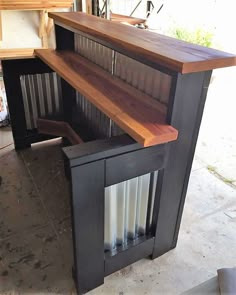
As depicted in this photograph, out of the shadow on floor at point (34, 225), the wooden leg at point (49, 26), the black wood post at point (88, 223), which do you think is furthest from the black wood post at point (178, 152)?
the wooden leg at point (49, 26)

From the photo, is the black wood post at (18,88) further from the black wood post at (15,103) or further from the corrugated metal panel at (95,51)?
the corrugated metal panel at (95,51)

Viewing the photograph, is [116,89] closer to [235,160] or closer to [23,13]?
[235,160]

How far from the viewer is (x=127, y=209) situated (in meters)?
1.42

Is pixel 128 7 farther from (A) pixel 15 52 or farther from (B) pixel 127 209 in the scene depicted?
(B) pixel 127 209

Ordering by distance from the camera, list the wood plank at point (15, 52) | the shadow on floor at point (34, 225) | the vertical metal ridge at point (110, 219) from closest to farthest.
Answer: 1. the vertical metal ridge at point (110, 219)
2. the shadow on floor at point (34, 225)
3. the wood plank at point (15, 52)

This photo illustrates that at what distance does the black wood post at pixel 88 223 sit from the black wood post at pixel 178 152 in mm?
341

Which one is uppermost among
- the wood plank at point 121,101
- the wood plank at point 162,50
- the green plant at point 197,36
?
the wood plank at point 162,50

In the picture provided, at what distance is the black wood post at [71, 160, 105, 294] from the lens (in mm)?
→ 1111

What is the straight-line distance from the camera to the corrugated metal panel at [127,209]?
1327 mm

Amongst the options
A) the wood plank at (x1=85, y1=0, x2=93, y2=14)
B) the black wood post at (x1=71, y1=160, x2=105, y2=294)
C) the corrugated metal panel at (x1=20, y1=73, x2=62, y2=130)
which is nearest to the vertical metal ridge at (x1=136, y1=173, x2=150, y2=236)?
the black wood post at (x1=71, y1=160, x2=105, y2=294)

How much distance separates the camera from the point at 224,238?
1.80m

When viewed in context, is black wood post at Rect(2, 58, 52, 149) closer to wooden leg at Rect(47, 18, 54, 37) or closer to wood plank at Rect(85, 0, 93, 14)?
wooden leg at Rect(47, 18, 54, 37)

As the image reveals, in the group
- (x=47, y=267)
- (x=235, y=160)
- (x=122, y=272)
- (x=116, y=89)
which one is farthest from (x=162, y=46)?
(x=235, y=160)

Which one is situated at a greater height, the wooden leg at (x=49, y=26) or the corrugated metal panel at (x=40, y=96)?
the wooden leg at (x=49, y=26)
